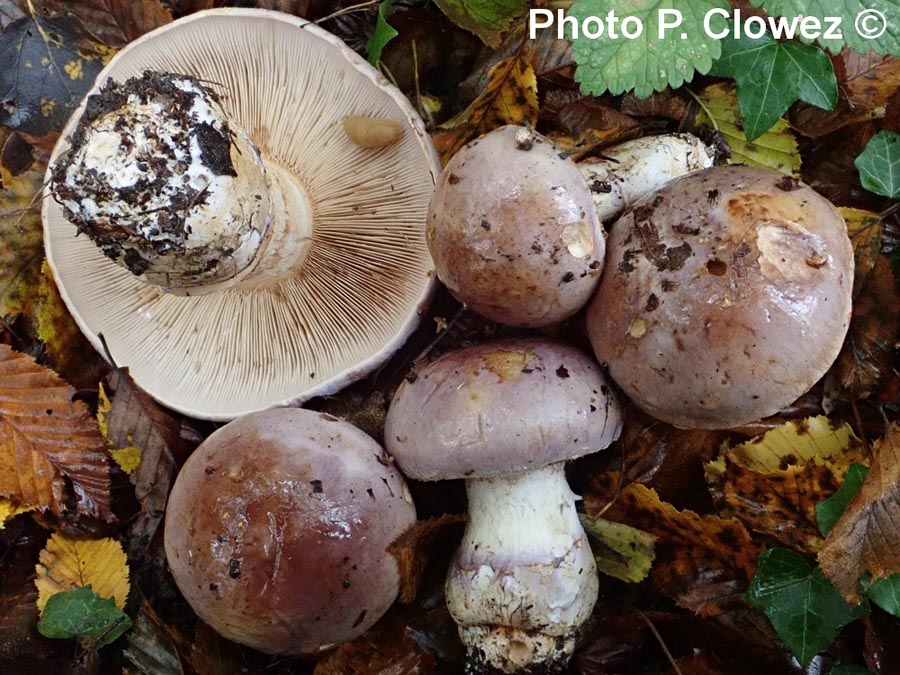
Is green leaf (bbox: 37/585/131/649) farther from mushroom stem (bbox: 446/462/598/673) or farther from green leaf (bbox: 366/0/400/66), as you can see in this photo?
green leaf (bbox: 366/0/400/66)

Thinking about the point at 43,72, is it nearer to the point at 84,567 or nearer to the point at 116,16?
the point at 116,16

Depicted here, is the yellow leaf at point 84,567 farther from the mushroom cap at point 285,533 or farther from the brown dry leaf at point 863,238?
the brown dry leaf at point 863,238

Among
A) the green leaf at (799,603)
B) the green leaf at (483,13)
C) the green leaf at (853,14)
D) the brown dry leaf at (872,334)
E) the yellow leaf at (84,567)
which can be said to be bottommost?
the yellow leaf at (84,567)

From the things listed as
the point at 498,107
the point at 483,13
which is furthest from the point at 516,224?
the point at 483,13

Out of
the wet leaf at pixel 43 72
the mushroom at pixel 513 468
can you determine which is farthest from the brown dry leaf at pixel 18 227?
the mushroom at pixel 513 468

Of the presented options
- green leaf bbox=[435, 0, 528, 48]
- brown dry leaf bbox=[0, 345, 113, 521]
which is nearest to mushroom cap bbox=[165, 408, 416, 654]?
brown dry leaf bbox=[0, 345, 113, 521]

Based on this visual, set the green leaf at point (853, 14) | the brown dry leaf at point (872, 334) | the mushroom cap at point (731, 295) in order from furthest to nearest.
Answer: the brown dry leaf at point (872, 334) < the green leaf at point (853, 14) < the mushroom cap at point (731, 295)

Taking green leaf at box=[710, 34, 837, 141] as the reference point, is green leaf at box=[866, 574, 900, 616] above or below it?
below

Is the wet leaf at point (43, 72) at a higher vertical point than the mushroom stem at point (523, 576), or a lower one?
higher
